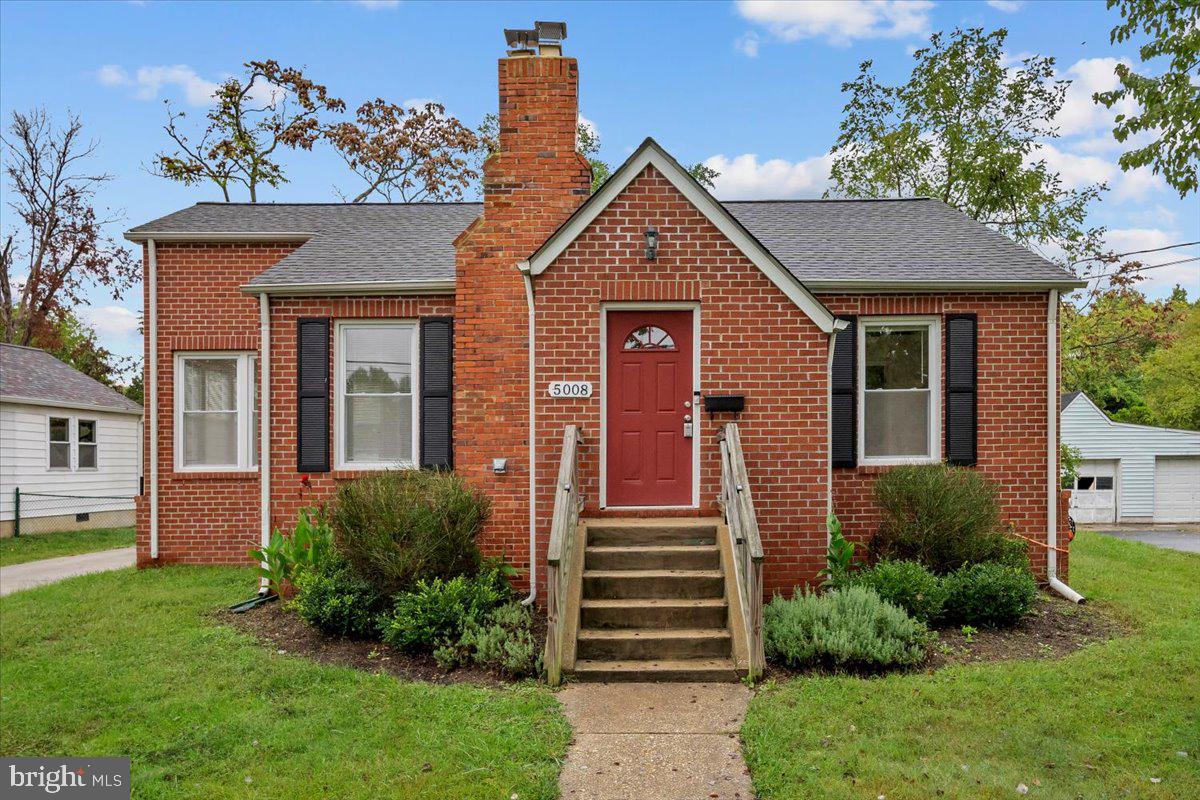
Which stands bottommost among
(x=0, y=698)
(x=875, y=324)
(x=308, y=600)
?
(x=0, y=698)

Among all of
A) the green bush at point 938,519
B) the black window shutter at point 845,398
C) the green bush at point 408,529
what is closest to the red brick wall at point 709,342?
the green bush at point 408,529

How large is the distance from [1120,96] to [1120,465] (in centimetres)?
2520

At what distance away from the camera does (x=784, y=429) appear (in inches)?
329

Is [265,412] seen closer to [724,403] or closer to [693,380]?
[693,380]

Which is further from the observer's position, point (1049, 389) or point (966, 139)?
point (966, 139)

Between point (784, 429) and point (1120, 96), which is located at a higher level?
point (1120, 96)

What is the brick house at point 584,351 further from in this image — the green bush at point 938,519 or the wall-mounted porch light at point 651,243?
the green bush at point 938,519

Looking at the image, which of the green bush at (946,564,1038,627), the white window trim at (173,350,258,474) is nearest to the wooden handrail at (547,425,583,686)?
the green bush at (946,564,1038,627)

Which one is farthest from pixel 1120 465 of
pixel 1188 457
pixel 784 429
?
pixel 784 429

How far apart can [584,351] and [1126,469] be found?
26195mm

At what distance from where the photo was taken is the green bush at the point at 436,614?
712cm

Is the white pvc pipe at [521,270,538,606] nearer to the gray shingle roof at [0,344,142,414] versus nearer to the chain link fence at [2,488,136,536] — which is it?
the gray shingle roof at [0,344,142,414]

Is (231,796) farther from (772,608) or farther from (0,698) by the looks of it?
(772,608)

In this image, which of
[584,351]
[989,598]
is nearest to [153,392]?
[584,351]
